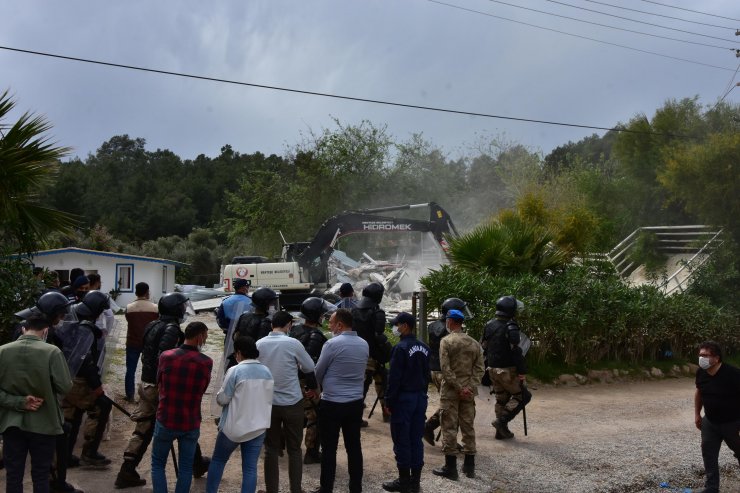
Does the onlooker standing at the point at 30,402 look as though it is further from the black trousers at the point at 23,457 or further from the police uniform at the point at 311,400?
the police uniform at the point at 311,400

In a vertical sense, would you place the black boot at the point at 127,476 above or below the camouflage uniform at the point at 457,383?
below

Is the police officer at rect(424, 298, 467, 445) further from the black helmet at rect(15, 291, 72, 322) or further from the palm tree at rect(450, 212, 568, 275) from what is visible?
the palm tree at rect(450, 212, 568, 275)

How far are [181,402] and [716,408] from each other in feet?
16.7

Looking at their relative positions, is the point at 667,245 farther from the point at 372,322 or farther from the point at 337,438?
the point at 337,438

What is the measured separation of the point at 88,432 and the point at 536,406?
7110 millimetres

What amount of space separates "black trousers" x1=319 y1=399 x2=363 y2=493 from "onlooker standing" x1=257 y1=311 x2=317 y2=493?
26 cm

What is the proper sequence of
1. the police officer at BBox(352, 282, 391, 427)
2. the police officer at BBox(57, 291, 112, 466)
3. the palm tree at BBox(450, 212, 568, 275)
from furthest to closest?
the palm tree at BBox(450, 212, 568, 275)
the police officer at BBox(352, 282, 391, 427)
the police officer at BBox(57, 291, 112, 466)

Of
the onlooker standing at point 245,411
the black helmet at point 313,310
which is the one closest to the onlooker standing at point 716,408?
the black helmet at point 313,310

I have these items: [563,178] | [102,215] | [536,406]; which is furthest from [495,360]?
[102,215]

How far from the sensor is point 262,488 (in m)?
7.27

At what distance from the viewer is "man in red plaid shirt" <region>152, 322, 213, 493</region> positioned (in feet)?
19.8

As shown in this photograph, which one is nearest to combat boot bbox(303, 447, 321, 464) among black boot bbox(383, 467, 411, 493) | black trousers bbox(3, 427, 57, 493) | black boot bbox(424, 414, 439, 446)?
black boot bbox(383, 467, 411, 493)

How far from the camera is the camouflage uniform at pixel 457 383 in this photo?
305 inches

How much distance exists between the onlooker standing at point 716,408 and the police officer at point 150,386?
5071 mm
